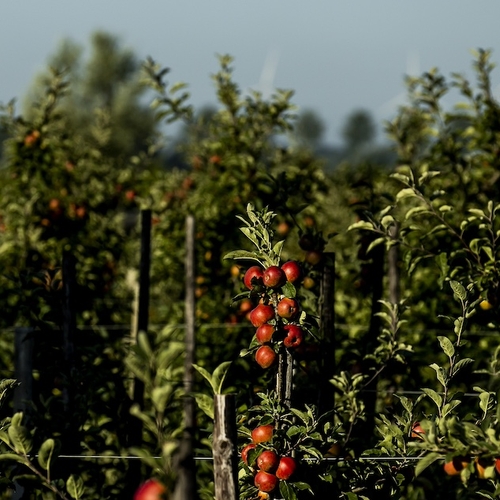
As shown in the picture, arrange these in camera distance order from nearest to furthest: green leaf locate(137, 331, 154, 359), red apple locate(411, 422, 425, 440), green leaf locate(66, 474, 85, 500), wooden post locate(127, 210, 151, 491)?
Answer: 1. green leaf locate(137, 331, 154, 359)
2. green leaf locate(66, 474, 85, 500)
3. red apple locate(411, 422, 425, 440)
4. wooden post locate(127, 210, 151, 491)

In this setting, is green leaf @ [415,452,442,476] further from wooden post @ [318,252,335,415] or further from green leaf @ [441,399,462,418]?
wooden post @ [318,252,335,415]

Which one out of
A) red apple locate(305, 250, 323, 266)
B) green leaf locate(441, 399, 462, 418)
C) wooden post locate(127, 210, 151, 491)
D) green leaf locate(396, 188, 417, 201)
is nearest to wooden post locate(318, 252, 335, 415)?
red apple locate(305, 250, 323, 266)

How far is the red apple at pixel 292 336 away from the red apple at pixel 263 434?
0.87ft

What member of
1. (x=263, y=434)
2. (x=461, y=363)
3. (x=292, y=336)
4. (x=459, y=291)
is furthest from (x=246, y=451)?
(x=459, y=291)

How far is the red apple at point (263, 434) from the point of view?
286 centimetres

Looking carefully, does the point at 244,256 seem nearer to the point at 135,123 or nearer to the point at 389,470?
the point at 389,470

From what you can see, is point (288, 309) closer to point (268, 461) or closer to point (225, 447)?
point (268, 461)

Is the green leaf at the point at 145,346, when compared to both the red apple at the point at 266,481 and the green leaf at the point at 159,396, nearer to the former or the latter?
the green leaf at the point at 159,396

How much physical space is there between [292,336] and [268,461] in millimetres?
390

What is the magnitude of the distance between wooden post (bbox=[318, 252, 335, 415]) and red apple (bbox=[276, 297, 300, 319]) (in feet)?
2.18

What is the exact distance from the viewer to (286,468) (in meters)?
2.82

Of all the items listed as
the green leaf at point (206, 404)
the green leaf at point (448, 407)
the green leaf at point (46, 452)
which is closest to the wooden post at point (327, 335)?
the green leaf at point (448, 407)

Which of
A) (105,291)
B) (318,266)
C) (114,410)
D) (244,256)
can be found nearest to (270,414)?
(244,256)

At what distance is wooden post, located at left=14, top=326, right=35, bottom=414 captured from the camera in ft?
13.1
